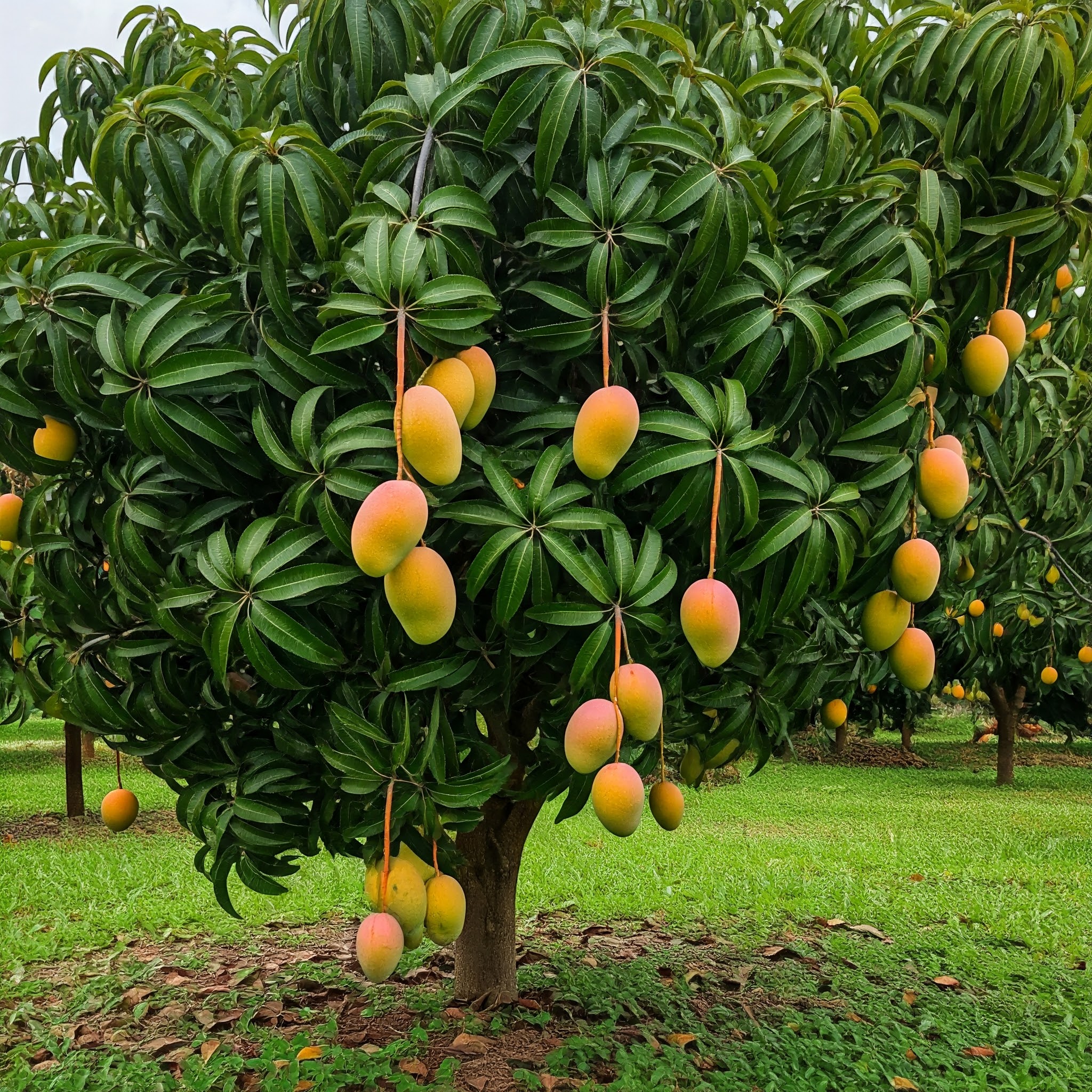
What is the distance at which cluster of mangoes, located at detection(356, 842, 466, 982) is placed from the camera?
1.55 metres

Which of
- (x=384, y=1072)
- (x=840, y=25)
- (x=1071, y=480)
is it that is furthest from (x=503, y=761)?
(x=1071, y=480)

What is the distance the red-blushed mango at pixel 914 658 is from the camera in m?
1.81

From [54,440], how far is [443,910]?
3.66 feet

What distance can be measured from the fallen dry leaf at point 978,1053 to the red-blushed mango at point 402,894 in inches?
87.6

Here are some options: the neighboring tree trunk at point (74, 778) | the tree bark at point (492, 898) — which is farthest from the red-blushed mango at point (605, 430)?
the neighboring tree trunk at point (74, 778)

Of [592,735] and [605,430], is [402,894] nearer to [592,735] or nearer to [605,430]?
[592,735]

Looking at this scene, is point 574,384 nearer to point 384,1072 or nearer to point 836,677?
point 836,677

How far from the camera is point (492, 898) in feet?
9.89

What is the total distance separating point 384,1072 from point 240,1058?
0.48 meters

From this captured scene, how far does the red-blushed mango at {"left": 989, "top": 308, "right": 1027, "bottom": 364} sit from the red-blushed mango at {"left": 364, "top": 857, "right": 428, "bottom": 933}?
4.78 ft

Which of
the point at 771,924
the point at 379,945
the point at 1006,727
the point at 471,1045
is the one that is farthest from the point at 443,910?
the point at 1006,727

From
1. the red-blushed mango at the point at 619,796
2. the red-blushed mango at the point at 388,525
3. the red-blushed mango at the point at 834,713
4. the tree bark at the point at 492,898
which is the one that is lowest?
the tree bark at the point at 492,898

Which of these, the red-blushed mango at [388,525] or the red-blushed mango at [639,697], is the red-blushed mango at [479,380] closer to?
the red-blushed mango at [388,525]

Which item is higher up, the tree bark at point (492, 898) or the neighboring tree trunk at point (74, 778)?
the tree bark at point (492, 898)
